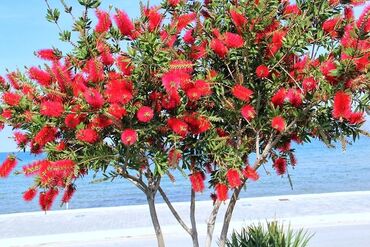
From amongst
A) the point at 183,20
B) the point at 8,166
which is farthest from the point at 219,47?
the point at 8,166

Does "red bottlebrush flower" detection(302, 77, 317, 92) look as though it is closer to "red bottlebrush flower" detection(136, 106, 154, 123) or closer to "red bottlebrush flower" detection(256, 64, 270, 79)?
"red bottlebrush flower" detection(256, 64, 270, 79)

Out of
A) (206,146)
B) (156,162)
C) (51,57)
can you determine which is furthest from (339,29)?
(51,57)

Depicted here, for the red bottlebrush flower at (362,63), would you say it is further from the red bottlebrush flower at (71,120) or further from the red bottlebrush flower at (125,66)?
the red bottlebrush flower at (71,120)

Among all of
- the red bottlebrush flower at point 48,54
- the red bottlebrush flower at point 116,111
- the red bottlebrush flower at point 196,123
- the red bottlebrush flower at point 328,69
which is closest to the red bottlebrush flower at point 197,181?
the red bottlebrush flower at point 196,123

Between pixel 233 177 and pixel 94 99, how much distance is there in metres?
1.06

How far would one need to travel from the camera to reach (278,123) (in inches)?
160

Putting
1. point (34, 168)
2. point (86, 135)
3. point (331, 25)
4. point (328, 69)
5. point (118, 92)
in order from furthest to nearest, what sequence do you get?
point (331, 25), point (34, 168), point (328, 69), point (86, 135), point (118, 92)

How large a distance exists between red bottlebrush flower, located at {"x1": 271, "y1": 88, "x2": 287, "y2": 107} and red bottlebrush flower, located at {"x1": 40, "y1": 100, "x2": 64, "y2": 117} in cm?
138

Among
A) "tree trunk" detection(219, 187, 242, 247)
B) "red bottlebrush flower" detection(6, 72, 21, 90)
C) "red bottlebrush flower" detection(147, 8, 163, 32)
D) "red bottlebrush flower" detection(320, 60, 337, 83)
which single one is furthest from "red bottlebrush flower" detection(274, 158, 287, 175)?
"red bottlebrush flower" detection(6, 72, 21, 90)

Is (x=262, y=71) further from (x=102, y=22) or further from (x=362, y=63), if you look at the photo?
(x=102, y=22)

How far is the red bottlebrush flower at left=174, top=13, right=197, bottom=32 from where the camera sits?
166 inches

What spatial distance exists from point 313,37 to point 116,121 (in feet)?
4.82

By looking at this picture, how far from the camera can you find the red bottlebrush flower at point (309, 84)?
4.04 meters

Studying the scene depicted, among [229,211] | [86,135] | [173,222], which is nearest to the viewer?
[86,135]
